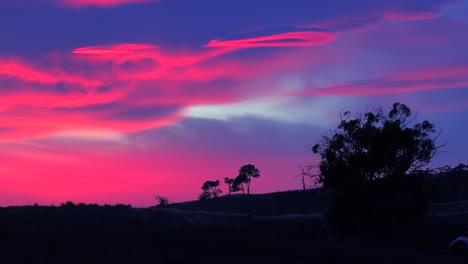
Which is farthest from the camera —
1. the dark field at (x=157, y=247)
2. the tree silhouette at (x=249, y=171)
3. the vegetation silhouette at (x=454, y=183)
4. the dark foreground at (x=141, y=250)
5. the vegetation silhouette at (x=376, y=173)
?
the tree silhouette at (x=249, y=171)

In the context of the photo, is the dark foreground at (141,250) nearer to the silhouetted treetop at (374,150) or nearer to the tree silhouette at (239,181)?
the silhouetted treetop at (374,150)

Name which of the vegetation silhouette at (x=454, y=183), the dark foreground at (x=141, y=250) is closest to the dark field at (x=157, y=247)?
the dark foreground at (x=141, y=250)

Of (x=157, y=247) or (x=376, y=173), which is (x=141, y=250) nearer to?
(x=157, y=247)

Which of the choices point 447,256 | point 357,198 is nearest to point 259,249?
point 447,256

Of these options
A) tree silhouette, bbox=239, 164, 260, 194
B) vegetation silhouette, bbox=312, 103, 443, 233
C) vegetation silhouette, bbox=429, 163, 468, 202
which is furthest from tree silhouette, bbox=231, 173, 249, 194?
vegetation silhouette, bbox=312, 103, 443, 233

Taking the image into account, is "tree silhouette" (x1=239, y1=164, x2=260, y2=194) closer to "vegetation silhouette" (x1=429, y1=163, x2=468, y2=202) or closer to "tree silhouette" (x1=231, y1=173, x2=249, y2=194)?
"tree silhouette" (x1=231, y1=173, x2=249, y2=194)

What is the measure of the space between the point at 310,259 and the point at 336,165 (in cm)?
3165

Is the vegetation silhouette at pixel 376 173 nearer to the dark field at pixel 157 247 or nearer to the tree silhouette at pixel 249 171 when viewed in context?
the dark field at pixel 157 247

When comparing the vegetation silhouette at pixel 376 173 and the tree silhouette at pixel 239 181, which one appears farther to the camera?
the tree silhouette at pixel 239 181

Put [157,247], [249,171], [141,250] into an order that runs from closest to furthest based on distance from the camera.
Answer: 1. [141,250]
2. [157,247]
3. [249,171]

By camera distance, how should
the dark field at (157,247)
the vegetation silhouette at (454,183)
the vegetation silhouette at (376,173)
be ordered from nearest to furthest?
1. the dark field at (157,247)
2. the vegetation silhouette at (376,173)
3. the vegetation silhouette at (454,183)

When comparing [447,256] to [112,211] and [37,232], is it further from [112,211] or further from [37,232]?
[112,211]

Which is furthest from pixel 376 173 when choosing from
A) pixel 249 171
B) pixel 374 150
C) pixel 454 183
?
pixel 249 171

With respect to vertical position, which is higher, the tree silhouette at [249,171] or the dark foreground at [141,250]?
the tree silhouette at [249,171]
